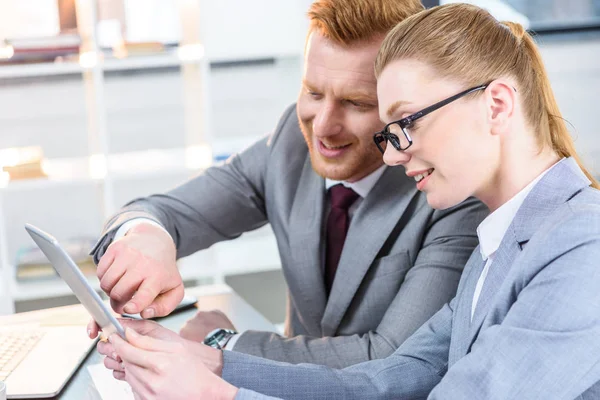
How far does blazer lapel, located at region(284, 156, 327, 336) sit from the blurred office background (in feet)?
4.31

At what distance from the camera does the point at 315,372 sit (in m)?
1.32

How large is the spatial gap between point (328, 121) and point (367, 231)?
0.23 m

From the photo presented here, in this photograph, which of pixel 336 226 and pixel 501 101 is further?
pixel 336 226

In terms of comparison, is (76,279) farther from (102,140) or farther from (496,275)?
(102,140)

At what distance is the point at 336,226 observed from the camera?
1.75 m

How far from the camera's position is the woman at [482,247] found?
3.30 feet

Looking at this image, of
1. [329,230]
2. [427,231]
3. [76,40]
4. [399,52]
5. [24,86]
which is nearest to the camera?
[399,52]

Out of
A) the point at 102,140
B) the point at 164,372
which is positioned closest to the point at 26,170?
the point at 102,140

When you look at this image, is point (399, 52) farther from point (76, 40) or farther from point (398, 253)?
point (76, 40)

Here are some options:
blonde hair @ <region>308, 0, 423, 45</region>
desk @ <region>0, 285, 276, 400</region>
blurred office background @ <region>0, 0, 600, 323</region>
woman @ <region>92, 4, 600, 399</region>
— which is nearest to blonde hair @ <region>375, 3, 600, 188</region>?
woman @ <region>92, 4, 600, 399</region>

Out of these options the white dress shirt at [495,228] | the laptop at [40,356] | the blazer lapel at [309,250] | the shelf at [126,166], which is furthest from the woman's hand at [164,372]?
the shelf at [126,166]

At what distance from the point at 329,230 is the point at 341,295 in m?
0.16

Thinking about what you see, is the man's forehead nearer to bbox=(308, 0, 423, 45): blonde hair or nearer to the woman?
bbox=(308, 0, 423, 45): blonde hair

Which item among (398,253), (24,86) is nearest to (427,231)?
(398,253)
